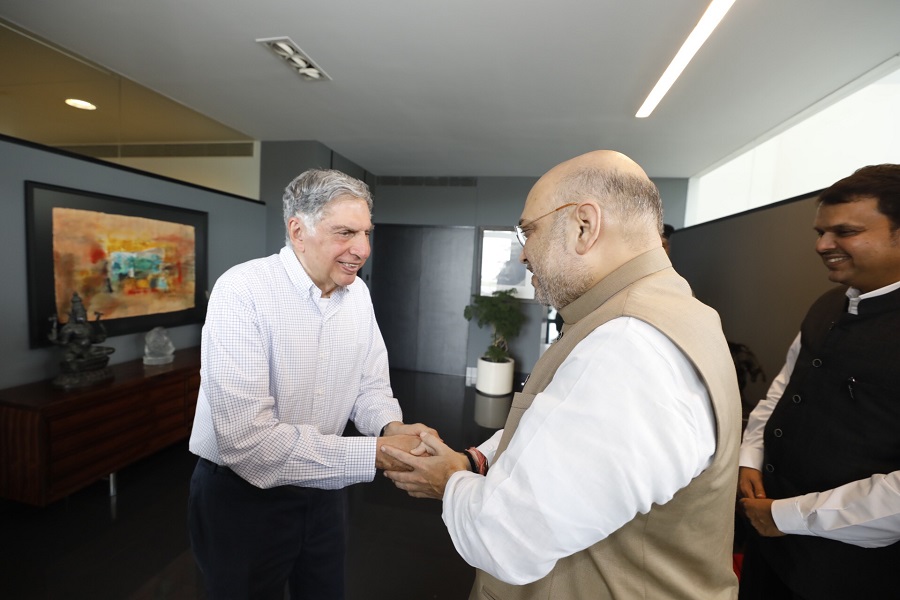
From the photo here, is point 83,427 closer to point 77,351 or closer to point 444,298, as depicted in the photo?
point 77,351

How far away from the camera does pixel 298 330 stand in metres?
1.27

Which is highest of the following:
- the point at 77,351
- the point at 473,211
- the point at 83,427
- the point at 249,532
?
the point at 473,211

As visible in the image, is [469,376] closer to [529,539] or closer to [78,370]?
[78,370]

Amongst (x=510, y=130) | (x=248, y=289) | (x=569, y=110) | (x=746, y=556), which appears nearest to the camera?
(x=248, y=289)

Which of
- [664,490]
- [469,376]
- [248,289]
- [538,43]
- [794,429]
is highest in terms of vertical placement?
[538,43]

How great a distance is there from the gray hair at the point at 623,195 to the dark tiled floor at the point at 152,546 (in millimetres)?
2188

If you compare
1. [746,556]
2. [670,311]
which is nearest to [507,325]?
[746,556]

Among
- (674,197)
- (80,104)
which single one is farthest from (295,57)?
(674,197)

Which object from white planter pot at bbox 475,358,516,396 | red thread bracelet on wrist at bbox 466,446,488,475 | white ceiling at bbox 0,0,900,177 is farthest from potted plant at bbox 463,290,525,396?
red thread bracelet on wrist at bbox 466,446,488,475

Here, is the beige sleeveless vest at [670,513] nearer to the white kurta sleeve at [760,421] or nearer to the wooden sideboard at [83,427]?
the white kurta sleeve at [760,421]

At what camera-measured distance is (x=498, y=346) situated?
5520 millimetres

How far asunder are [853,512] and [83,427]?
3818mm

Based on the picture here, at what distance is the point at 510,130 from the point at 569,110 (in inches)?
27.9

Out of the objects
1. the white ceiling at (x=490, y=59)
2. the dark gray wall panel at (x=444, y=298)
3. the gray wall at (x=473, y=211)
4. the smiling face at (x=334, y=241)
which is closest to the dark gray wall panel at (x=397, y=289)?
the dark gray wall panel at (x=444, y=298)
